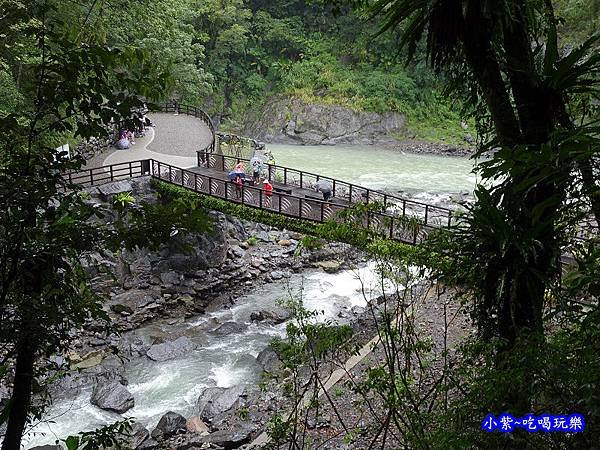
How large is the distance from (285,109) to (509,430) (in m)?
32.8

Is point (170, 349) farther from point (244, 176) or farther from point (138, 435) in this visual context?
point (244, 176)

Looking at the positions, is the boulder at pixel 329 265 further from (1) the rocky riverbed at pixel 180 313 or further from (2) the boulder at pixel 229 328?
(2) the boulder at pixel 229 328

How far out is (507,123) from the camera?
392 cm

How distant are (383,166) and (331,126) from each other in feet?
25.4

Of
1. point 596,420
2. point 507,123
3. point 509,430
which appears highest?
point 507,123

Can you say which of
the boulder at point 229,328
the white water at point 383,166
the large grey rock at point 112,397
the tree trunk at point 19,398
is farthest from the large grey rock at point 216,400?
the white water at point 383,166

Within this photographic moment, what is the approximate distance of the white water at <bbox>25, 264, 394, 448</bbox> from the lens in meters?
8.70

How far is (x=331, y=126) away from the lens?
3297 centimetres

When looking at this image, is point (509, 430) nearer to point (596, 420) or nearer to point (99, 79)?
point (596, 420)

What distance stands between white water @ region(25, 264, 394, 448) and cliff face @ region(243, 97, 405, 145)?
1961 centimetres

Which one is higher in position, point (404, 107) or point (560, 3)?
point (560, 3)

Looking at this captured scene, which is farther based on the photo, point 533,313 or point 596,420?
point 533,313

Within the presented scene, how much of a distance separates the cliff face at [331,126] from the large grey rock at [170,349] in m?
23.0

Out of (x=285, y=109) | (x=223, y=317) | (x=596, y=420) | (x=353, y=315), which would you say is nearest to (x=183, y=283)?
(x=223, y=317)
